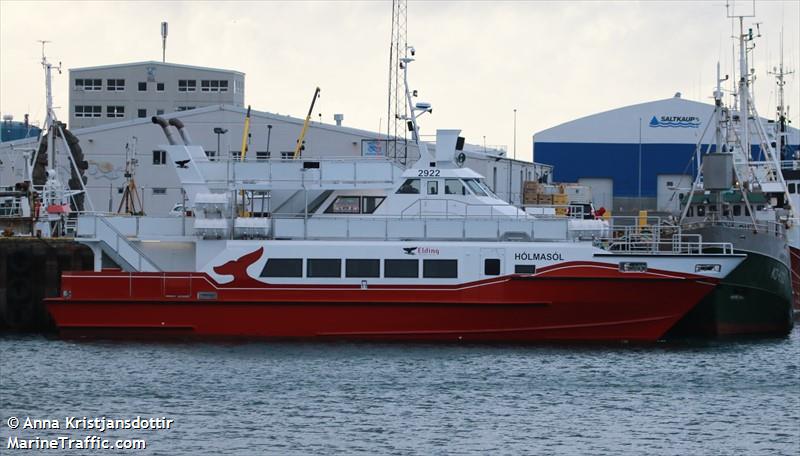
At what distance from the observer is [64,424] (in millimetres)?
23609

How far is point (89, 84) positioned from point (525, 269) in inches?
1909

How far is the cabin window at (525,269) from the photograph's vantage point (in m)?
31.3

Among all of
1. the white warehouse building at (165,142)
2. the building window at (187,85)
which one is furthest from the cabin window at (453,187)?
the building window at (187,85)

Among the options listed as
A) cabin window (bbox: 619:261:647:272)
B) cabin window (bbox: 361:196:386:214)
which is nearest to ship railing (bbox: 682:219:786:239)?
cabin window (bbox: 619:261:647:272)

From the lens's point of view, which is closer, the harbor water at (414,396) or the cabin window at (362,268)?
the harbor water at (414,396)

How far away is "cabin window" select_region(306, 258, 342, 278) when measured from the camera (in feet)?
104

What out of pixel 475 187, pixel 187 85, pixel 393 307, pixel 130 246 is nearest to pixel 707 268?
pixel 475 187

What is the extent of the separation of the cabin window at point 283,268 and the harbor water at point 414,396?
5.69ft

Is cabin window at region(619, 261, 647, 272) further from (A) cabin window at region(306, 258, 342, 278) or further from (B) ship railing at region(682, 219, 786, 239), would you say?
(B) ship railing at region(682, 219, 786, 239)

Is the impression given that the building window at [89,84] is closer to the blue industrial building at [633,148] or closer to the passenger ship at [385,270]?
the blue industrial building at [633,148]

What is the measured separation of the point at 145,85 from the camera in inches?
2945

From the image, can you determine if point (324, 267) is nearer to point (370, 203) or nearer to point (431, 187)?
point (370, 203)

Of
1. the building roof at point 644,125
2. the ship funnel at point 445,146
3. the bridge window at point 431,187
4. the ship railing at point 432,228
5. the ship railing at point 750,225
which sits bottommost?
the ship railing at point 432,228

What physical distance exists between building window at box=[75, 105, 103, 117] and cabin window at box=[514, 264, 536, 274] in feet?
156
